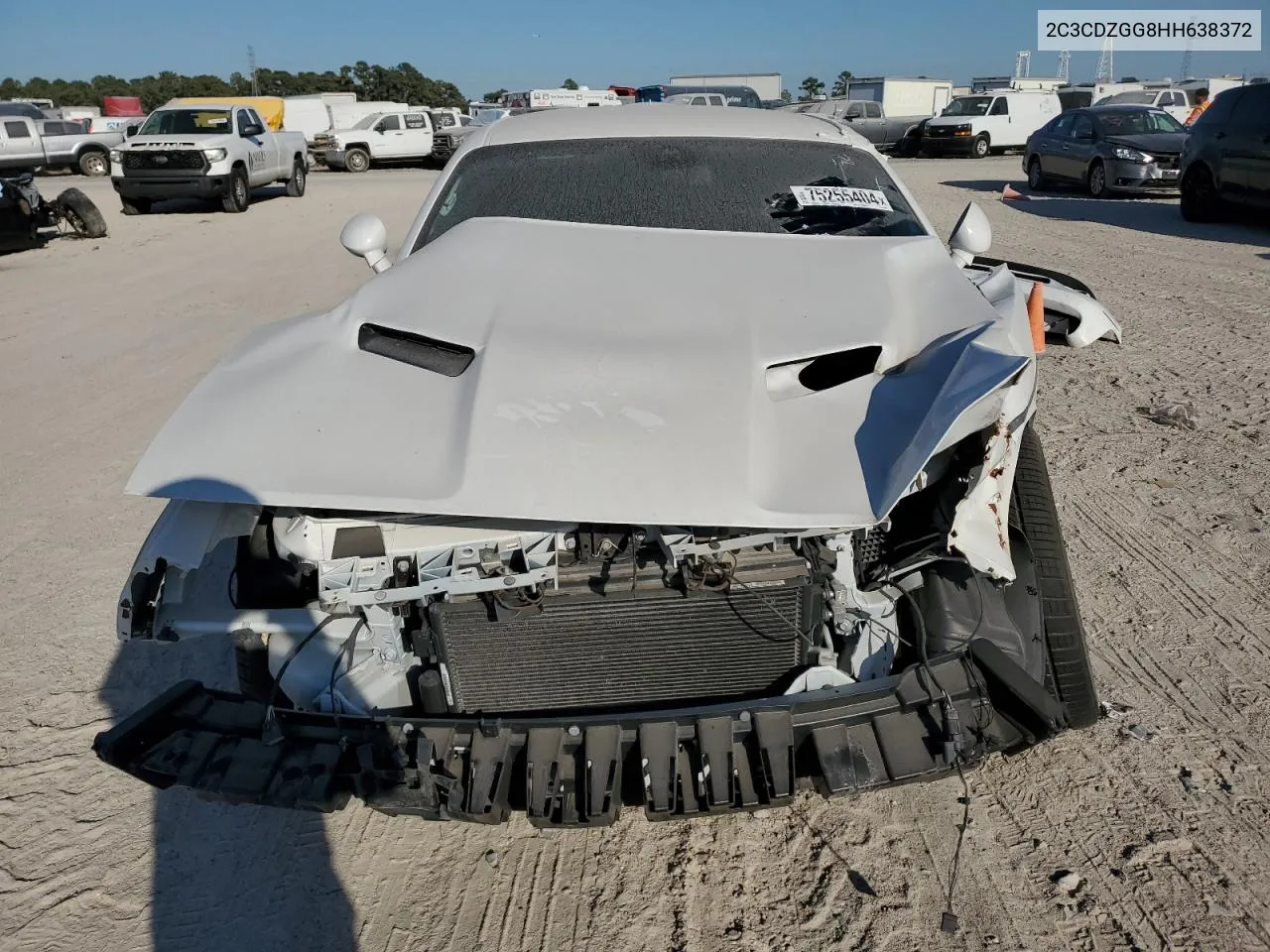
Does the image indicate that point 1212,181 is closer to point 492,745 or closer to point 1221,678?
point 1221,678

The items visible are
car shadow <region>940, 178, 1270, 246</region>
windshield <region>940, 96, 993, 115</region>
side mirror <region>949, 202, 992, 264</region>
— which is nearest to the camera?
side mirror <region>949, 202, 992, 264</region>

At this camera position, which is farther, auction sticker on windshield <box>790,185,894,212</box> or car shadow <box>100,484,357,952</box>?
auction sticker on windshield <box>790,185,894,212</box>

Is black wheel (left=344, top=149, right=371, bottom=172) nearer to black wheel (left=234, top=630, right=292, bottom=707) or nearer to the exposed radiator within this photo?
black wheel (left=234, top=630, right=292, bottom=707)

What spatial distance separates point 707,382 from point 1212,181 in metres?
12.5

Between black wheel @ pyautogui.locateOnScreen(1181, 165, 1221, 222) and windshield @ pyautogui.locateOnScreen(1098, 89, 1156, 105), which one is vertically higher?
windshield @ pyautogui.locateOnScreen(1098, 89, 1156, 105)

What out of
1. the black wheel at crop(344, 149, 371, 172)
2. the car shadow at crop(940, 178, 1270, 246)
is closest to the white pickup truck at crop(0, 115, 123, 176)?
the black wheel at crop(344, 149, 371, 172)

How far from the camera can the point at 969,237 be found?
367 centimetres

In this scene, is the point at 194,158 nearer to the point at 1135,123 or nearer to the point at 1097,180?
the point at 1097,180

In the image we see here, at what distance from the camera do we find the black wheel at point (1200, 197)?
12.2m

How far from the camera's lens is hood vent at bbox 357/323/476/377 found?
2555 millimetres

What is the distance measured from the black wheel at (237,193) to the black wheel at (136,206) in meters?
1.45

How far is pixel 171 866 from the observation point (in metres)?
2.57

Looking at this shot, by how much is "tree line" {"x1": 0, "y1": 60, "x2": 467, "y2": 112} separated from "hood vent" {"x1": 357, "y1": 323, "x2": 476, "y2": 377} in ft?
203

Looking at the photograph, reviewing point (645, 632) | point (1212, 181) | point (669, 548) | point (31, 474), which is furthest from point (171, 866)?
point (1212, 181)
